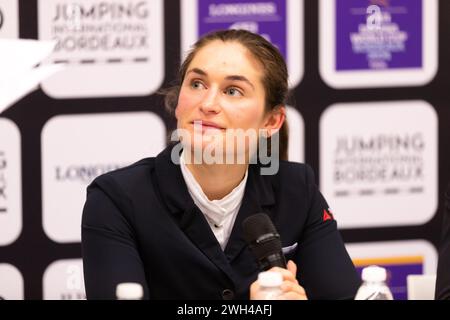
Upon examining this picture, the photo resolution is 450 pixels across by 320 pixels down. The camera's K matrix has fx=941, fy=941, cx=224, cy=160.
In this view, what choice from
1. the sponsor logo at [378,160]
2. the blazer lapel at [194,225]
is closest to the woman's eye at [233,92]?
the blazer lapel at [194,225]

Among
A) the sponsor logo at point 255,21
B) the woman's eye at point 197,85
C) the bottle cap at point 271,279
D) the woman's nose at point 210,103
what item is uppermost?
the sponsor logo at point 255,21

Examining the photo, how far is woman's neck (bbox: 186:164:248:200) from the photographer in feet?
7.32

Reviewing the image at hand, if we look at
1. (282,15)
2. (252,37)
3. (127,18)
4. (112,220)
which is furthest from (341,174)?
(112,220)

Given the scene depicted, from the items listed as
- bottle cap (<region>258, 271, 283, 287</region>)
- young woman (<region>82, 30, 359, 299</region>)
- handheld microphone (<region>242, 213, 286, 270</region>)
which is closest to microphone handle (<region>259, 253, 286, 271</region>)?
handheld microphone (<region>242, 213, 286, 270</region>)

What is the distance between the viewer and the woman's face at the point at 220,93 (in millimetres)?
2154

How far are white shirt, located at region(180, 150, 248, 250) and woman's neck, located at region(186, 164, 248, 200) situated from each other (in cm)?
1

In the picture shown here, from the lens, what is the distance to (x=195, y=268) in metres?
2.16

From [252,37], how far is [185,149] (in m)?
0.32

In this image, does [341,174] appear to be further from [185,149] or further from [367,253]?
[185,149]

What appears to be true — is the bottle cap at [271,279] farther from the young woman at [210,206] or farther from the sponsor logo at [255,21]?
the sponsor logo at [255,21]

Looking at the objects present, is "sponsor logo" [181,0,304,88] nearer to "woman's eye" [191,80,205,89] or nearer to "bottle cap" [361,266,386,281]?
"woman's eye" [191,80,205,89]

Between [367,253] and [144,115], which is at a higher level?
[144,115]

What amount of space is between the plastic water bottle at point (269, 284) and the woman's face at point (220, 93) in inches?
19.9

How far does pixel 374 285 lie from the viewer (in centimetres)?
181
